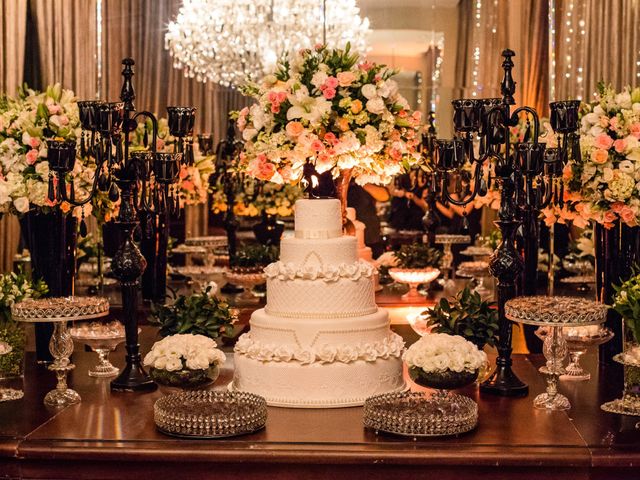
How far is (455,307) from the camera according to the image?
4535mm

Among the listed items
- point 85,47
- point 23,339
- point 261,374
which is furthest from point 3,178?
point 85,47

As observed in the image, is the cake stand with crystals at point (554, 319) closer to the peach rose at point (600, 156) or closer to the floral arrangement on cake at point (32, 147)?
the peach rose at point (600, 156)

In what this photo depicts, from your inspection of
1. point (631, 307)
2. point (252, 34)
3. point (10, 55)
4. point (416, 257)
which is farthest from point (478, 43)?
point (631, 307)

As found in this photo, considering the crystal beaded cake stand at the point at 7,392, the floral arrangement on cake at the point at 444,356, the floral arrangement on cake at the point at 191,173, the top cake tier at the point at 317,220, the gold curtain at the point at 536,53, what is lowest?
the crystal beaded cake stand at the point at 7,392

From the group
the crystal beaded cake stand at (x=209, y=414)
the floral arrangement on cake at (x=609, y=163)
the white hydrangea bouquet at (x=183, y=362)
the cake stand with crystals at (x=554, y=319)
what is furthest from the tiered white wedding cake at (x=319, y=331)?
the floral arrangement on cake at (x=609, y=163)

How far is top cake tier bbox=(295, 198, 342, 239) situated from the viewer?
4.33 metres

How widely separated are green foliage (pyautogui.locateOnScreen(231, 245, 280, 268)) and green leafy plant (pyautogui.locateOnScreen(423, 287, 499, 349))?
272cm

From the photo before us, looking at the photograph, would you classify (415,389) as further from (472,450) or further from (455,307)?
(472,450)

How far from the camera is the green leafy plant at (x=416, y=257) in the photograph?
7.02 meters

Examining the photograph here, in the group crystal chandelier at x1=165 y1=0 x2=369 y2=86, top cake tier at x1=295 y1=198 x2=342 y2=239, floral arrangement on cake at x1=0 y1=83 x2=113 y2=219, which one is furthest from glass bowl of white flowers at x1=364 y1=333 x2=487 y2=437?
crystal chandelier at x1=165 y1=0 x2=369 y2=86

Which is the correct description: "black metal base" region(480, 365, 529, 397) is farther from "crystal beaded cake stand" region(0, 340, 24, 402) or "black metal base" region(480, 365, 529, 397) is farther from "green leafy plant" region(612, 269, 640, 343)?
"crystal beaded cake stand" region(0, 340, 24, 402)

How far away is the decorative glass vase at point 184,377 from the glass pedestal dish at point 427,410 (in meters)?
0.67

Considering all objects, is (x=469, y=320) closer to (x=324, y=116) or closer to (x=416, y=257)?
(x=324, y=116)

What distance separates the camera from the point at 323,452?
11.3 feet
